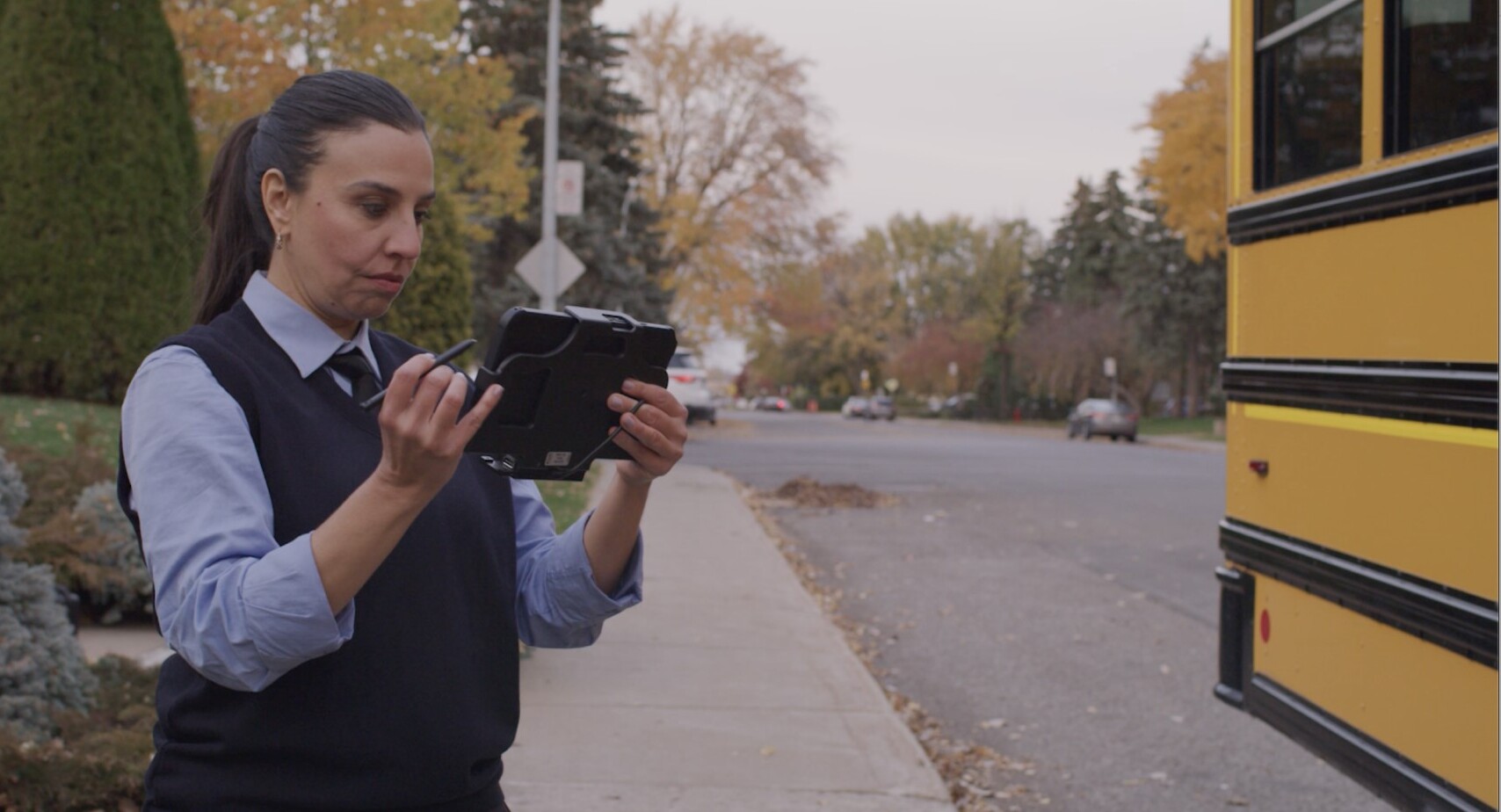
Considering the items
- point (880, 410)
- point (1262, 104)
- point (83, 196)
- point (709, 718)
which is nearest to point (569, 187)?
→ point (83, 196)

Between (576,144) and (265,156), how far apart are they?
30.3 metres

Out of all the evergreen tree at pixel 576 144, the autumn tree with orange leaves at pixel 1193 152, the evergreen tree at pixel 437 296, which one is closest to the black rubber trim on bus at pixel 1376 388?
the evergreen tree at pixel 437 296

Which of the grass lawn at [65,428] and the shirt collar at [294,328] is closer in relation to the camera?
the shirt collar at [294,328]

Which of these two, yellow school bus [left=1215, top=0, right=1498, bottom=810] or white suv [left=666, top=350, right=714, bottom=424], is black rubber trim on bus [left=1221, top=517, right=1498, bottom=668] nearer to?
yellow school bus [left=1215, top=0, right=1498, bottom=810]

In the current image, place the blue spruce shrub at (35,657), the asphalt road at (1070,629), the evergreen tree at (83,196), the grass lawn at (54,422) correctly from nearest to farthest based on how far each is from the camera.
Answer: the blue spruce shrub at (35,657) → the asphalt road at (1070,629) → the grass lawn at (54,422) → the evergreen tree at (83,196)

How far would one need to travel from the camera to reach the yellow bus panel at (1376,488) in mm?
3158

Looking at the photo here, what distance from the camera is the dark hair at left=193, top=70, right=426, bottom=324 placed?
6.08ft

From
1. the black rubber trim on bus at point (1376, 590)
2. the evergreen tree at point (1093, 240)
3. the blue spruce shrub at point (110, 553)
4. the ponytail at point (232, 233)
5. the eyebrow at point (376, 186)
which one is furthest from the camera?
the evergreen tree at point (1093, 240)

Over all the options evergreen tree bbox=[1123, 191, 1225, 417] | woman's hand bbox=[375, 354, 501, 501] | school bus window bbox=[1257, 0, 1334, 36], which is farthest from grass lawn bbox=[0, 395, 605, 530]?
evergreen tree bbox=[1123, 191, 1225, 417]

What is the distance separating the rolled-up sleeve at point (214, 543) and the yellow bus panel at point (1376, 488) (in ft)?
8.18

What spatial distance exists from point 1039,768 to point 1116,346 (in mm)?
56741

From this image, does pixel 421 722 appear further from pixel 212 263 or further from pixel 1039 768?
pixel 1039 768

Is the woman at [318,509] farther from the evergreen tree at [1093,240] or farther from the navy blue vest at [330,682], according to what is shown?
the evergreen tree at [1093,240]

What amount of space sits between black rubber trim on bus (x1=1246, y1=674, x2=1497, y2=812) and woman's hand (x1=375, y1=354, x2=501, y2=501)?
2554 mm
